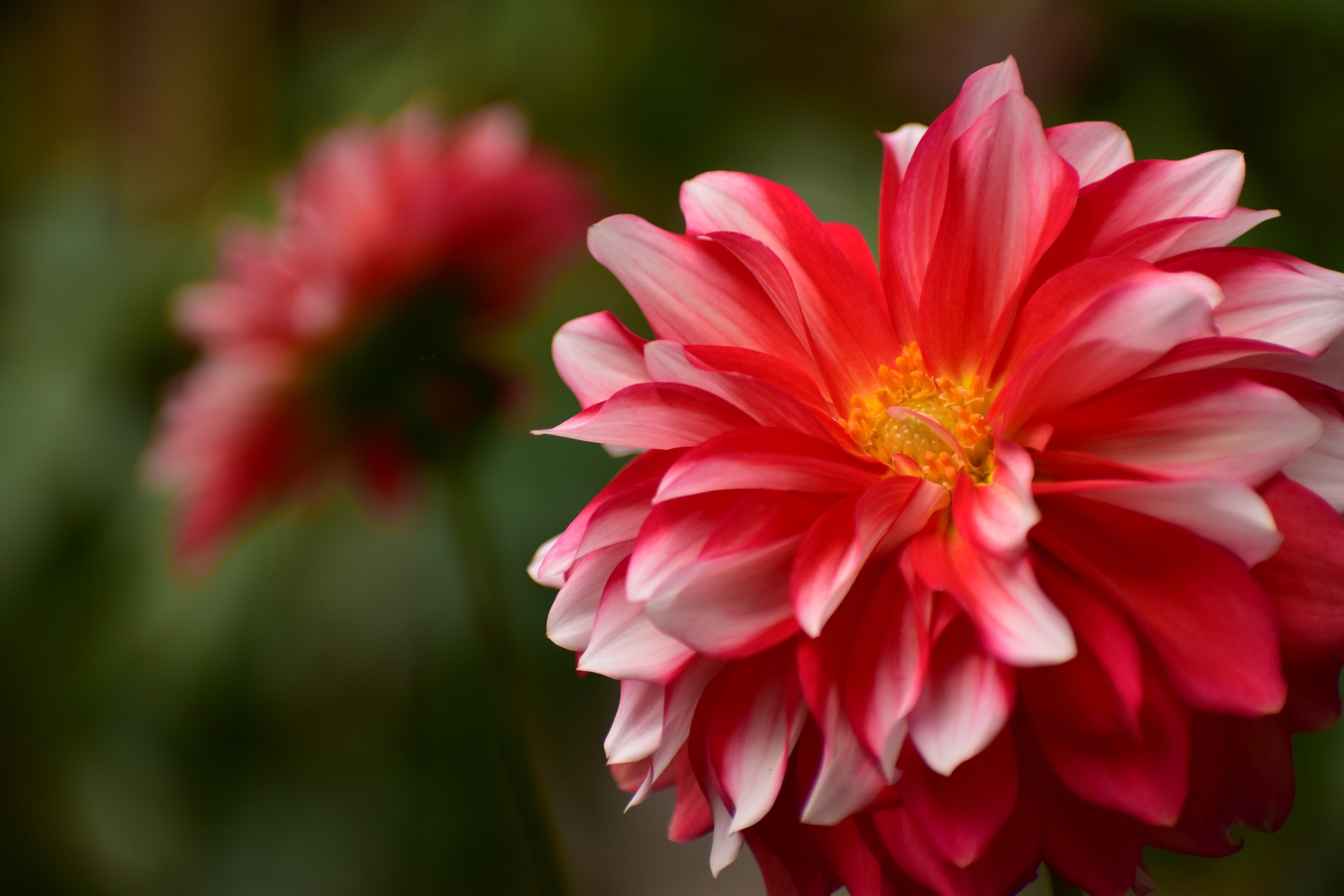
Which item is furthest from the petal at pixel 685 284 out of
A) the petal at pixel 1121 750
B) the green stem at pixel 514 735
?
the green stem at pixel 514 735

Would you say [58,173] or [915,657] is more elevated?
[58,173]

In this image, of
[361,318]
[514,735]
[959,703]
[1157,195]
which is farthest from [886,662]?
[361,318]

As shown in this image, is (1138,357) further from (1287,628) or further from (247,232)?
(247,232)

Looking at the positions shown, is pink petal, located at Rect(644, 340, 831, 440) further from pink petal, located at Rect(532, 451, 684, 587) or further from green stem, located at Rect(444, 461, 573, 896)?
green stem, located at Rect(444, 461, 573, 896)

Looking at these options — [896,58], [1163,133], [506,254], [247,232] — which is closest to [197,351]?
[247,232]

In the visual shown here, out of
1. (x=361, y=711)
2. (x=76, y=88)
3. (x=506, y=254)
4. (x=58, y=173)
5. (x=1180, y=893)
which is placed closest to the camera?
(x=506, y=254)

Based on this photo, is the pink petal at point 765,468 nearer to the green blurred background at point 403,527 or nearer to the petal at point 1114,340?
the petal at point 1114,340

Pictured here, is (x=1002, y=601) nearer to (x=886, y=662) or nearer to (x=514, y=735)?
(x=886, y=662)
